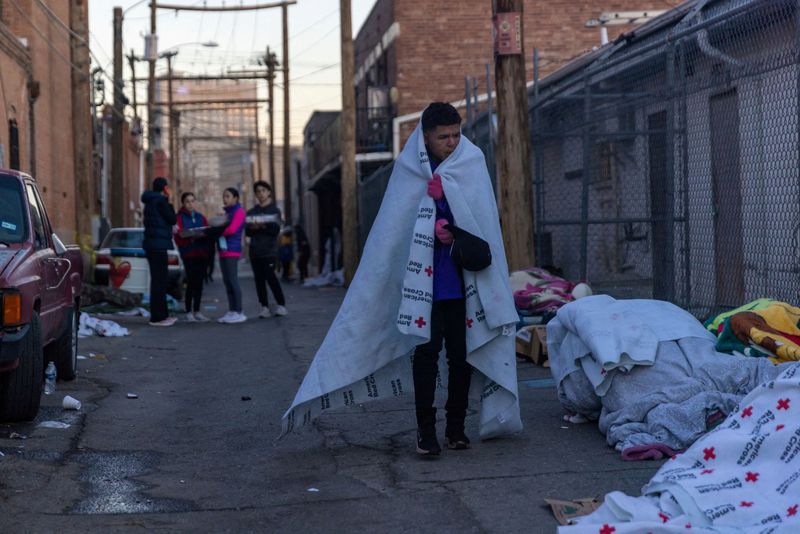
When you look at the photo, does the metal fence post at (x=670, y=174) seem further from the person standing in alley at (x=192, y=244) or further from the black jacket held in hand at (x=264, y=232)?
the person standing in alley at (x=192, y=244)

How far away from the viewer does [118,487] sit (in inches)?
221

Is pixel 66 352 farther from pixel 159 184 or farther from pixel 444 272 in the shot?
pixel 159 184

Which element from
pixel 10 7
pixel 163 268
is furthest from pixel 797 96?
pixel 10 7

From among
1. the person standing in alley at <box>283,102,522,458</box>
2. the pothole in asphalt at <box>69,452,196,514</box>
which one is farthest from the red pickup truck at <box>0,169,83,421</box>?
the person standing in alley at <box>283,102,522,458</box>

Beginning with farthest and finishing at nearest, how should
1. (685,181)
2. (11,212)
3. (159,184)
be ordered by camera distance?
(159,184), (685,181), (11,212)

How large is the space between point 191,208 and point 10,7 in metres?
10.5

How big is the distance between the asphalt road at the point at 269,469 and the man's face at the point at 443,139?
1618 millimetres

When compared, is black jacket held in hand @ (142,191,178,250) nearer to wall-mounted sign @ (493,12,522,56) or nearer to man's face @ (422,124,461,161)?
wall-mounted sign @ (493,12,522,56)

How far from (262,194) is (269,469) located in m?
10.1

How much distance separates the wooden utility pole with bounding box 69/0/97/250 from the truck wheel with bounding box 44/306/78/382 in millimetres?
11958

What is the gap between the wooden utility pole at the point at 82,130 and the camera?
21.1 m

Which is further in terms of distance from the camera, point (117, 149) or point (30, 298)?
point (117, 149)

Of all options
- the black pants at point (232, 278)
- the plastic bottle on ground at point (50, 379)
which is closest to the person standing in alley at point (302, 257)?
the black pants at point (232, 278)

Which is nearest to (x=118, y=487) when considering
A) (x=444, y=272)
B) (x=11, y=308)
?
(x=11, y=308)
